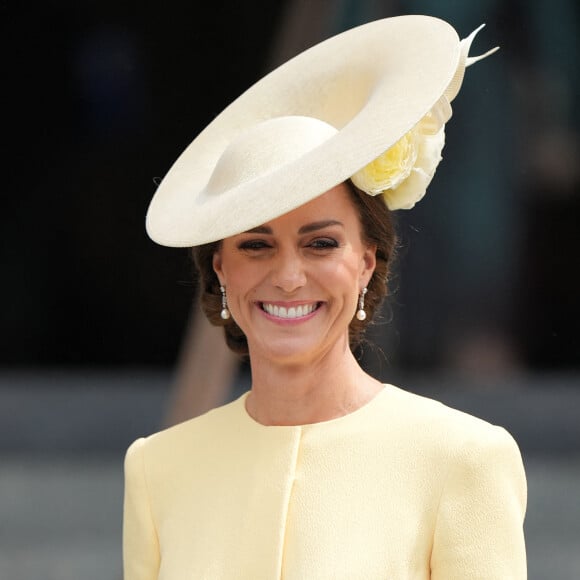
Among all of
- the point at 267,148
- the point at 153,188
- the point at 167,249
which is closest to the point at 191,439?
the point at 267,148

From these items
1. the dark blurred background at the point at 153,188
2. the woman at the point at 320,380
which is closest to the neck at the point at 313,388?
the woman at the point at 320,380

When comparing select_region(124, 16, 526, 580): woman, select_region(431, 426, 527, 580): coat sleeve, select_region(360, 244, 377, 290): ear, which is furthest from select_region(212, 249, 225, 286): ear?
select_region(431, 426, 527, 580): coat sleeve

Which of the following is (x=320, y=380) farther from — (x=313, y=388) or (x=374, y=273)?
(x=374, y=273)

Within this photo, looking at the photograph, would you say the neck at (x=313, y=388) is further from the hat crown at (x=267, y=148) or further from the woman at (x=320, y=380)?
the hat crown at (x=267, y=148)

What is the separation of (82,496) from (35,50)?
204 cm

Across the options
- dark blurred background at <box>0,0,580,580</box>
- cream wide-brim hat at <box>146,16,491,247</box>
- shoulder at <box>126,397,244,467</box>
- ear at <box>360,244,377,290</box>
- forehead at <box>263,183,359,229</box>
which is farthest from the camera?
dark blurred background at <box>0,0,580,580</box>

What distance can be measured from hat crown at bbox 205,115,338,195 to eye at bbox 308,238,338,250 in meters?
0.12

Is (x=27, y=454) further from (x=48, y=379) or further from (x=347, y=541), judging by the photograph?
(x=347, y=541)

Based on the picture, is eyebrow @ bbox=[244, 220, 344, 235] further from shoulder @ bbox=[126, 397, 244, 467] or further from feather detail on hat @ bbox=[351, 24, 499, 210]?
shoulder @ bbox=[126, 397, 244, 467]

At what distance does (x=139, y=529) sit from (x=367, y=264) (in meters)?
0.55

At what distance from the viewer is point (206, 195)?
212 cm

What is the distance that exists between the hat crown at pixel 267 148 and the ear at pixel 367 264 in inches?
7.2

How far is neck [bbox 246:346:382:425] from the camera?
214cm

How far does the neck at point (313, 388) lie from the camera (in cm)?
214
